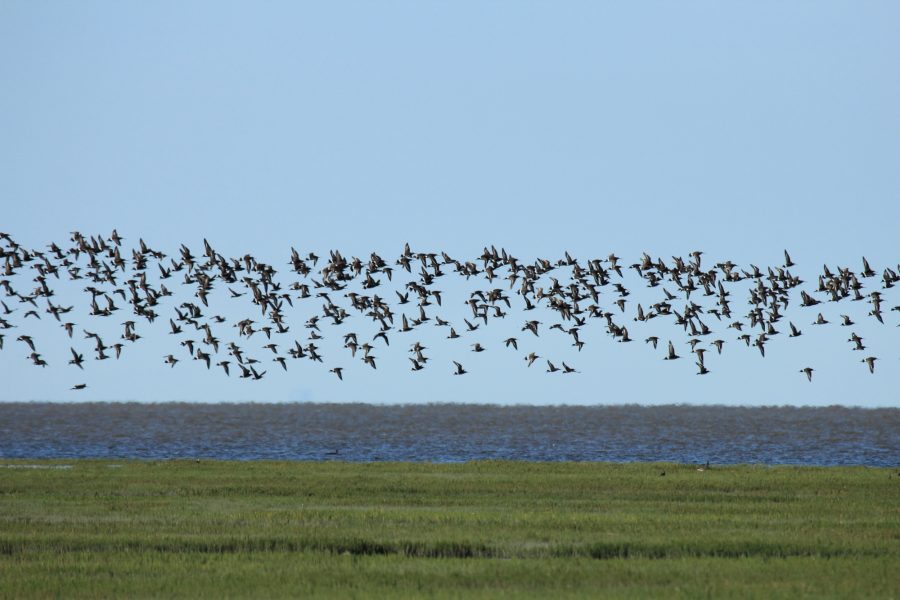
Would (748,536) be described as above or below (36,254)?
below

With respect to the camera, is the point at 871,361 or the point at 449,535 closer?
the point at 449,535

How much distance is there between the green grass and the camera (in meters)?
25.6

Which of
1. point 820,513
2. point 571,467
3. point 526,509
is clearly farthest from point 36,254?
point 820,513

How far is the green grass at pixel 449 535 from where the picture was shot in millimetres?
25611

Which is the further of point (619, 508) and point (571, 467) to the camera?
point (571, 467)

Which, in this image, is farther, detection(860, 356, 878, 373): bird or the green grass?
detection(860, 356, 878, 373): bird

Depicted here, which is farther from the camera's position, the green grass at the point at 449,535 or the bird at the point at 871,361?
the bird at the point at 871,361

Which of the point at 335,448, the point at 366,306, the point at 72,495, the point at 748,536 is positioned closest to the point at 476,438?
the point at 335,448

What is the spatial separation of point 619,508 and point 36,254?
34.4 metres

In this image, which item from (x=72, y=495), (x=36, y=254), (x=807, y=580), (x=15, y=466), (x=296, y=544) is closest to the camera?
(x=807, y=580)

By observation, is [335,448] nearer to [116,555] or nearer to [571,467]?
[571,467]

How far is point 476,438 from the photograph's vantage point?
103 metres

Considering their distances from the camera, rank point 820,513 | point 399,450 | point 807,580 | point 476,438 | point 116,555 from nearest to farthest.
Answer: point 807,580
point 116,555
point 820,513
point 399,450
point 476,438

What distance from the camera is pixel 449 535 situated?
31531 millimetres
